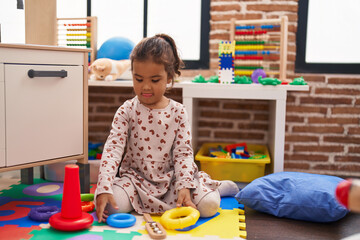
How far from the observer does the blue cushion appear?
1.47 metres

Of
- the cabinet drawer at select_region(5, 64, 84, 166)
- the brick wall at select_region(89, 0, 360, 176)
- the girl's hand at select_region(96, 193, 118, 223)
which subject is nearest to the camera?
the girl's hand at select_region(96, 193, 118, 223)

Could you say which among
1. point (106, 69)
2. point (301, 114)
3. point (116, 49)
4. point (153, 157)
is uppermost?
point (116, 49)

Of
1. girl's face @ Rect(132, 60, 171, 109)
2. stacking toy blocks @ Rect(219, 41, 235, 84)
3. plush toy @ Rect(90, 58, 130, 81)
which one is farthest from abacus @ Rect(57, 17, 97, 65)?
girl's face @ Rect(132, 60, 171, 109)

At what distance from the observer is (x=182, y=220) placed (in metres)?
1.34

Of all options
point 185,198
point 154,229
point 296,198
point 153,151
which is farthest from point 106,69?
point 296,198

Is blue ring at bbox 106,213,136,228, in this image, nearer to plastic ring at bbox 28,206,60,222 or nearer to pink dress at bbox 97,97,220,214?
pink dress at bbox 97,97,220,214

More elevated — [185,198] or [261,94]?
[261,94]

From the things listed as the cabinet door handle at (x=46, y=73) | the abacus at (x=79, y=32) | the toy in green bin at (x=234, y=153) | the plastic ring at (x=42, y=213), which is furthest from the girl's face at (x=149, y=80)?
the abacus at (x=79, y=32)

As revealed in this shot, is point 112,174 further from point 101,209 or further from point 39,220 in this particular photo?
point 39,220

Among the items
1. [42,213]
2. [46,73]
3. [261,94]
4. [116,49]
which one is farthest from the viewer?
[116,49]

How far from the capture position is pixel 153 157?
159 centimetres

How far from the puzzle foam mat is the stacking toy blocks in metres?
0.66

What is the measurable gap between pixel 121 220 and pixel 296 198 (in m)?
0.68

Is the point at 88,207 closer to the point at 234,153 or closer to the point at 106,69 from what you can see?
the point at 106,69
